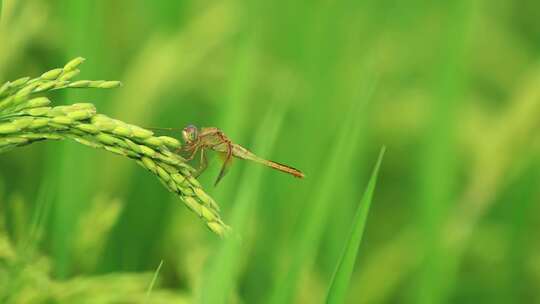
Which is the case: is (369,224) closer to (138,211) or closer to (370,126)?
(370,126)

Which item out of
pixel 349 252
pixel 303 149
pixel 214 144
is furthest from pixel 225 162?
pixel 303 149

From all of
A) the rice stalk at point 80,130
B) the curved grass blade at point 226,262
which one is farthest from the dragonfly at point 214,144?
the rice stalk at point 80,130

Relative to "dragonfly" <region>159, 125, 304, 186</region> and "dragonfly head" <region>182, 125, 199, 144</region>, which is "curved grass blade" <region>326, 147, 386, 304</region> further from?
"dragonfly head" <region>182, 125, 199, 144</region>

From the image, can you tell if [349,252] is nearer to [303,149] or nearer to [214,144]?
[214,144]

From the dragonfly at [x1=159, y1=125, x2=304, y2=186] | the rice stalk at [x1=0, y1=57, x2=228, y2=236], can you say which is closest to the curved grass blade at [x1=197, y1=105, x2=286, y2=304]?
the rice stalk at [x1=0, y1=57, x2=228, y2=236]

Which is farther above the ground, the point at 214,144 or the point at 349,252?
the point at 214,144

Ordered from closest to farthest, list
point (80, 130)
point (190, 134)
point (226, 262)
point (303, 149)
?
point (80, 130), point (226, 262), point (190, 134), point (303, 149)

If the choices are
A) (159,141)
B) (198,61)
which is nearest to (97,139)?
(159,141)
